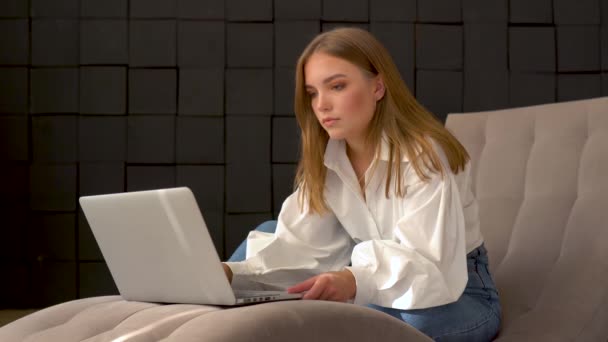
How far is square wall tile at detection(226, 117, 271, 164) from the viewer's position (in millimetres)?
3459

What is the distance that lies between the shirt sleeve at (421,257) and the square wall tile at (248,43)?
5.74 feet

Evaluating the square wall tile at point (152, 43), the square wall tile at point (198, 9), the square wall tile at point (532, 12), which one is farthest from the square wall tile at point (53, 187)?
the square wall tile at point (532, 12)

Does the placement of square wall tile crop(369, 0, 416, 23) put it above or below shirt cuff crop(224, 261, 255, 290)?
above

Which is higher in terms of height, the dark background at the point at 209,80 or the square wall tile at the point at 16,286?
the dark background at the point at 209,80

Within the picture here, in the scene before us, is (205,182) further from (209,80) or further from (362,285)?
(362,285)

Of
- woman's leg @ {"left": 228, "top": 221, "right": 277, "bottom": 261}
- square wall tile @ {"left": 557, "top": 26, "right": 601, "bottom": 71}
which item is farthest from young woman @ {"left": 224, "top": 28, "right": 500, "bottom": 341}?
square wall tile @ {"left": 557, "top": 26, "right": 601, "bottom": 71}

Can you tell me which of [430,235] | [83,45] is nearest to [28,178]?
[83,45]

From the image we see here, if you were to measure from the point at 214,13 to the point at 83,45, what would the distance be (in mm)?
540

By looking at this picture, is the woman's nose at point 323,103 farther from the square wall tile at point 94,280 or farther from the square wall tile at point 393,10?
the square wall tile at point 94,280

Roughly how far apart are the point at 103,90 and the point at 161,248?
6.99ft

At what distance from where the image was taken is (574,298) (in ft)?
6.51

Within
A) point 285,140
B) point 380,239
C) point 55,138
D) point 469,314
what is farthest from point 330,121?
point 55,138

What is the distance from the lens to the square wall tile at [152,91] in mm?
3459

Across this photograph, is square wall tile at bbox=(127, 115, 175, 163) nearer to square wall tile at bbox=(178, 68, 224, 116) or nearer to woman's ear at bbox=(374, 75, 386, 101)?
square wall tile at bbox=(178, 68, 224, 116)
